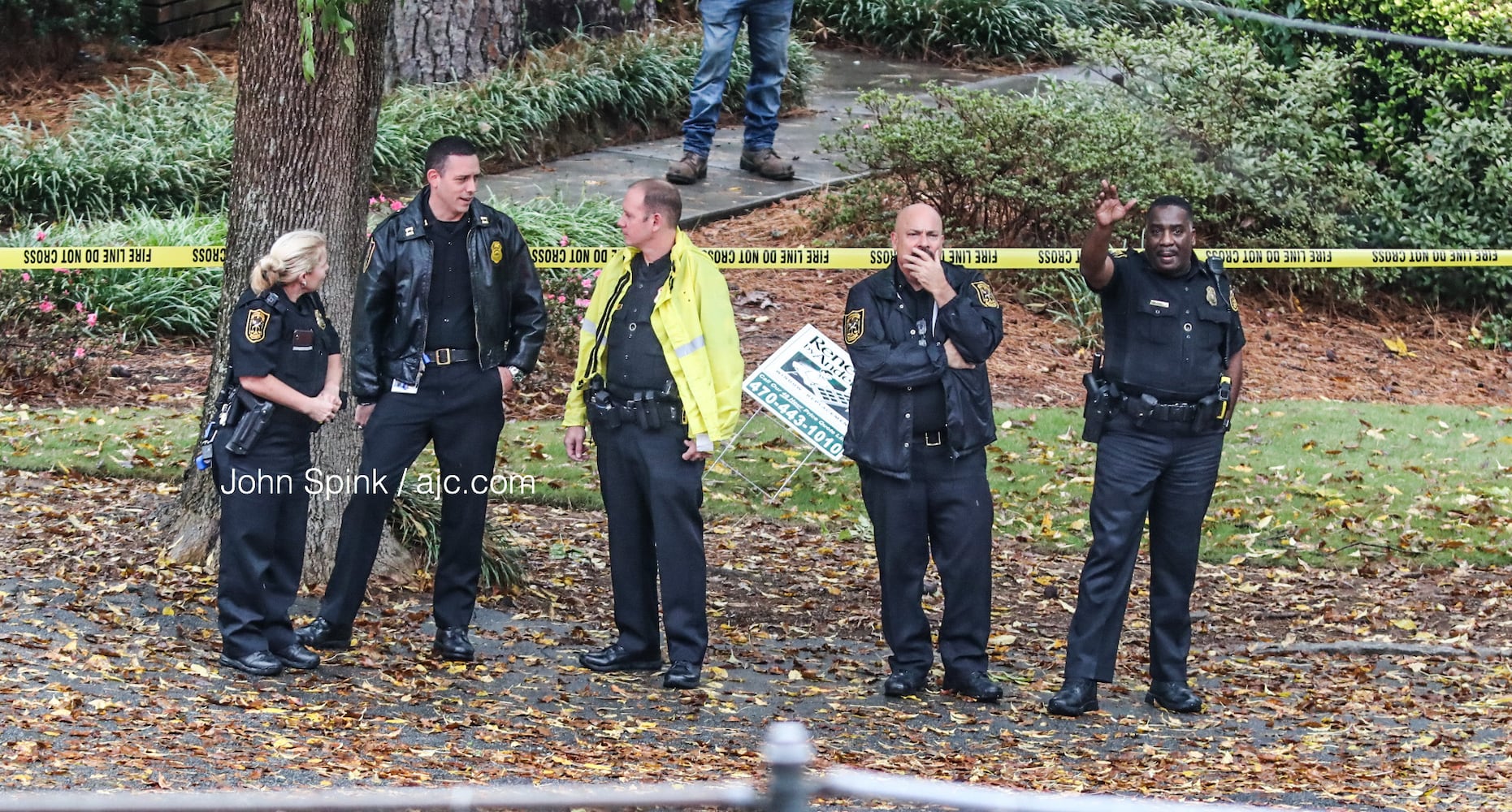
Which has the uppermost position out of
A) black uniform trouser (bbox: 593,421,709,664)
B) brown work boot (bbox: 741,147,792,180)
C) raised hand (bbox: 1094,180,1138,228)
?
raised hand (bbox: 1094,180,1138,228)

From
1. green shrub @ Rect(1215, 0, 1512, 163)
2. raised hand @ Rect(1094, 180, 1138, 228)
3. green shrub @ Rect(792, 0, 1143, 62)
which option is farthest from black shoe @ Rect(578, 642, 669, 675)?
green shrub @ Rect(792, 0, 1143, 62)

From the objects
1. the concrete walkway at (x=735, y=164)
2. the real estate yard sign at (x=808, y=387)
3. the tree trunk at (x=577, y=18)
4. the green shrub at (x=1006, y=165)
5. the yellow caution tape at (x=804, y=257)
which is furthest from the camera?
the tree trunk at (x=577, y=18)

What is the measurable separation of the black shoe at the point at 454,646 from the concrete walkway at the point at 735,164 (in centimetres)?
657

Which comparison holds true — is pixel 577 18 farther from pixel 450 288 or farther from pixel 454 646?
pixel 454 646

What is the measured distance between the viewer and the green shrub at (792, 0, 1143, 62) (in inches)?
725

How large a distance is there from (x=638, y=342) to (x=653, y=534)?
2.47 ft

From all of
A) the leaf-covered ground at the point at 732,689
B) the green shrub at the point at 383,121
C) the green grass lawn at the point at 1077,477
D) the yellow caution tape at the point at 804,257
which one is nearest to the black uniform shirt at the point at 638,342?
the leaf-covered ground at the point at 732,689

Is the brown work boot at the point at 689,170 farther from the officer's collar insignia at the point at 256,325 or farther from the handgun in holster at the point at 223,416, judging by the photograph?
the officer's collar insignia at the point at 256,325

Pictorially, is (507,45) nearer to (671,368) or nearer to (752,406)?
(752,406)

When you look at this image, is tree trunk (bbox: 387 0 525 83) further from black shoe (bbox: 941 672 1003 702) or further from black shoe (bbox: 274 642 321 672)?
black shoe (bbox: 941 672 1003 702)

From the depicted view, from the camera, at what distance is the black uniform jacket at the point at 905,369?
6.68 m

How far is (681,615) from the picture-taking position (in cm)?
686

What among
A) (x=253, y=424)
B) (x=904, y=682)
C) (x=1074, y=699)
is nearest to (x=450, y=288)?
(x=253, y=424)

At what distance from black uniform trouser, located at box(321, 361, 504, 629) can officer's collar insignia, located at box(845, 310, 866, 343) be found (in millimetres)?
1281
